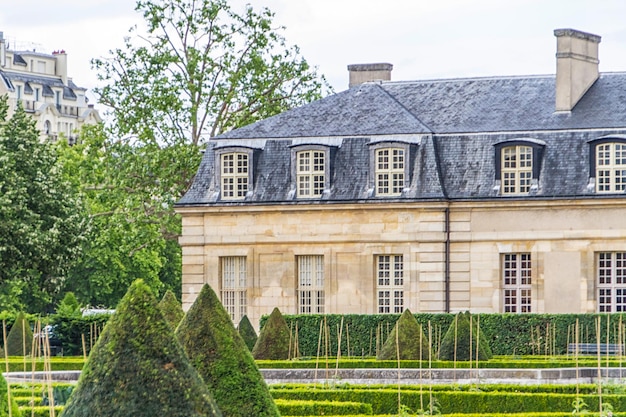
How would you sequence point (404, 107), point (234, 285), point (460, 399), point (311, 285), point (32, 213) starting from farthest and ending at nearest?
point (32, 213) → point (404, 107) → point (234, 285) → point (311, 285) → point (460, 399)

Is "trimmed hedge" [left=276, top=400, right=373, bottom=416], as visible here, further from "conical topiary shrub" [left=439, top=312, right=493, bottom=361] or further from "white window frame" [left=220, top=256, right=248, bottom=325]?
"white window frame" [left=220, top=256, right=248, bottom=325]

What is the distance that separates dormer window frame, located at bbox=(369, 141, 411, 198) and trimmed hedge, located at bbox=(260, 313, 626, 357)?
4.19 metres

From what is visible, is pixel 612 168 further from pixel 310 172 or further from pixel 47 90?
pixel 47 90

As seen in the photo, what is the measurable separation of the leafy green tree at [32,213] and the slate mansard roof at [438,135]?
14.4ft

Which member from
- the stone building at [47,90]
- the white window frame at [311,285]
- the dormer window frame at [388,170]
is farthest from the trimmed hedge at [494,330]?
the stone building at [47,90]

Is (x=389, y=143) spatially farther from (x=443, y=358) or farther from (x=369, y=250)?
(x=443, y=358)

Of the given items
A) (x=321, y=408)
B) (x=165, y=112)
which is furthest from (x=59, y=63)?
(x=321, y=408)

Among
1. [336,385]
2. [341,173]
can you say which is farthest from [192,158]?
[336,385]

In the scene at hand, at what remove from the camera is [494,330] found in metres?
44.8

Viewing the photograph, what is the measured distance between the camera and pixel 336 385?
30.3m

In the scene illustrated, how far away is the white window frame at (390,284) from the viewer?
159 ft

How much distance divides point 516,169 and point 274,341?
10248mm

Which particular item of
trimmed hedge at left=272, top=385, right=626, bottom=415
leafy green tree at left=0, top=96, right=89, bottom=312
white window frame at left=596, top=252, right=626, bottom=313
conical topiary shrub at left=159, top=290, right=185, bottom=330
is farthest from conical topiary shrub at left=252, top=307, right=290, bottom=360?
trimmed hedge at left=272, top=385, right=626, bottom=415

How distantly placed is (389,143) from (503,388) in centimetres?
1980
